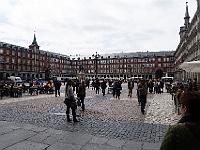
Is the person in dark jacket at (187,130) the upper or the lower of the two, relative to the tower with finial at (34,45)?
lower

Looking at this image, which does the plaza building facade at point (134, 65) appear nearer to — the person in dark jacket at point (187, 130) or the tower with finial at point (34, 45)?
the tower with finial at point (34, 45)

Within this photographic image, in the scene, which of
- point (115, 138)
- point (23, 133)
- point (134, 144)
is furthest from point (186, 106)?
point (23, 133)

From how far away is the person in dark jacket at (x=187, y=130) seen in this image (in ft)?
5.78

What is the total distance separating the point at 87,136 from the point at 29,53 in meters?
77.4

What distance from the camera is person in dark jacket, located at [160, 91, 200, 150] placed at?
5.78ft

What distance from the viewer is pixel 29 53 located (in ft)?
253

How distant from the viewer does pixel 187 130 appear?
1795 millimetres

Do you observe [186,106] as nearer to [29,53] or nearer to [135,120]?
[135,120]

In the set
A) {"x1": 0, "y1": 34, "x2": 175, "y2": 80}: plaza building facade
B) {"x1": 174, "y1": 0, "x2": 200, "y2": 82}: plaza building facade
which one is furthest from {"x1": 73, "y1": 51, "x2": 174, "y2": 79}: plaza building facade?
{"x1": 174, "y1": 0, "x2": 200, "y2": 82}: plaza building facade

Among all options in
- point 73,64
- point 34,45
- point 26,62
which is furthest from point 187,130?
point 73,64

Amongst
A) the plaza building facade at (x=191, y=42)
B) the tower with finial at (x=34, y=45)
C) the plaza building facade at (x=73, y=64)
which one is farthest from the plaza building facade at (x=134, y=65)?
the tower with finial at (x=34, y=45)

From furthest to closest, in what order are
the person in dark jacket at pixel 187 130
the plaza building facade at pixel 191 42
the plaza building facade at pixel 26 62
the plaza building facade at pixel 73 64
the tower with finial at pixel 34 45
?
the tower with finial at pixel 34 45 < the plaza building facade at pixel 73 64 < the plaza building facade at pixel 26 62 < the plaza building facade at pixel 191 42 < the person in dark jacket at pixel 187 130

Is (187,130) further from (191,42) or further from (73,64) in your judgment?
(73,64)

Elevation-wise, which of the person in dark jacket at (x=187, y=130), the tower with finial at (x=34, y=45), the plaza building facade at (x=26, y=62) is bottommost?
the person in dark jacket at (x=187, y=130)
